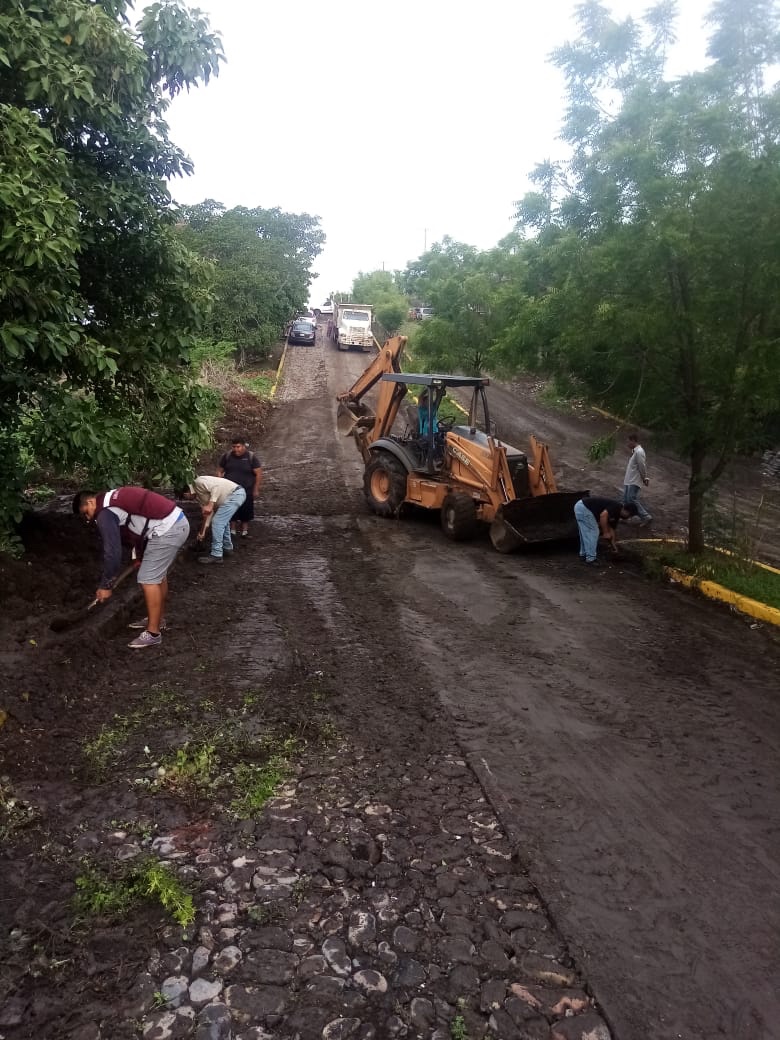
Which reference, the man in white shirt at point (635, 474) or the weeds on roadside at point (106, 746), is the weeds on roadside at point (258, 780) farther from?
the man in white shirt at point (635, 474)

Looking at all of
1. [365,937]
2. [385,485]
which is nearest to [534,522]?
[385,485]

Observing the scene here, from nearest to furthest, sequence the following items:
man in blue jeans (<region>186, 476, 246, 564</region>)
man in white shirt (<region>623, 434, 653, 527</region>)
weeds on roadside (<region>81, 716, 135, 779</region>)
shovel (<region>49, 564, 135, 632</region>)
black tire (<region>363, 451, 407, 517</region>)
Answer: weeds on roadside (<region>81, 716, 135, 779</region>)
shovel (<region>49, 564, 135, 632</region>)
man in blue jeans (<region>186, 476, 246, 564</region>)
man in white shirt (<region>623, 434, 653, 527</region>)
black tire (<region>363, 451, 407, 517</region>)

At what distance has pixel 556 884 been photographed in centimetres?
361

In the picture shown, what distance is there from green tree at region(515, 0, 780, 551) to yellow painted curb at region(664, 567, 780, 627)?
2.31 ft

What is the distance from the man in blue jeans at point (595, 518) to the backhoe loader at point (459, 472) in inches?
19.6

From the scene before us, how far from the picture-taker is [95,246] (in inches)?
285

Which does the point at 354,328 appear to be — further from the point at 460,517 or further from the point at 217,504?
the point at 217,504

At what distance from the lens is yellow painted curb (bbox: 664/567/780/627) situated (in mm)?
7512

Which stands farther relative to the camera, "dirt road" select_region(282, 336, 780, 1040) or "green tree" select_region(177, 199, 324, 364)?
"green tree" select_region(177, 199, 324, 364)

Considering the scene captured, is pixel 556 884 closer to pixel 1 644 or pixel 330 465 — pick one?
pixel 1 644

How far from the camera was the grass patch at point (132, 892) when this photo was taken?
333 centimetres

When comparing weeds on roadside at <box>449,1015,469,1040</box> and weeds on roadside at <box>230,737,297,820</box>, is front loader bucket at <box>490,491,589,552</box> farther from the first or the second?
weeds on roadside at <box>449,1015,469,1040</box>

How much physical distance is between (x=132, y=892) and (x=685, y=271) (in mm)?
7672

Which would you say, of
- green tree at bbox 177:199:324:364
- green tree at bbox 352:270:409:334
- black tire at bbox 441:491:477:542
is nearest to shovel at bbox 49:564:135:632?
black tire at bbox 441:491:477:542
